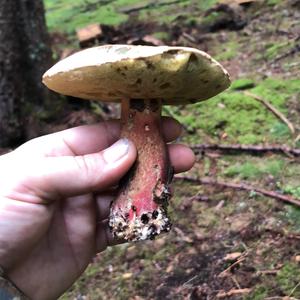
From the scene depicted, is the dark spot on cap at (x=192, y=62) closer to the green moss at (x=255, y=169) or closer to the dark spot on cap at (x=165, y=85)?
the dark spot on cap at (x=165, y=85)

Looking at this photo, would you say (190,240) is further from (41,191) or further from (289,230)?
(41,191)

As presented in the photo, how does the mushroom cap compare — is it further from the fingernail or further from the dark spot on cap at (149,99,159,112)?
the fingernail

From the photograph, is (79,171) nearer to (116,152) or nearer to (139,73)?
(116,152)

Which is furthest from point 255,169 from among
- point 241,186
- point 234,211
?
point 234,211

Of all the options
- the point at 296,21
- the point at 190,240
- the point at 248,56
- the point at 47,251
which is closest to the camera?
the point at 47,251

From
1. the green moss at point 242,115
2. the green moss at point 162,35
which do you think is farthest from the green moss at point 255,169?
the green moss at point 162,35

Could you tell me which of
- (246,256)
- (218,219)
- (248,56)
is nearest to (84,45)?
(248,56)
